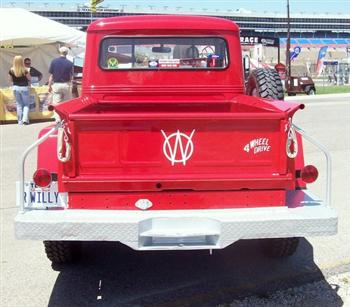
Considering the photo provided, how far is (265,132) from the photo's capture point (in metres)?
3.92

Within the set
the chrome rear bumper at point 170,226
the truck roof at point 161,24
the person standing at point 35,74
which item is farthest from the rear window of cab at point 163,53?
the person standing at point 35,74

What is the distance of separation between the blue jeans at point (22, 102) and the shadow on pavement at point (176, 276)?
9690 millimetres

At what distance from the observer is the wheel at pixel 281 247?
4.83 metres

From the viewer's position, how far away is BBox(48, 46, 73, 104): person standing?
43.6 ft

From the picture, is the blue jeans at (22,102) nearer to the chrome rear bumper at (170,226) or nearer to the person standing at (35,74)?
the person standing at (35,74)

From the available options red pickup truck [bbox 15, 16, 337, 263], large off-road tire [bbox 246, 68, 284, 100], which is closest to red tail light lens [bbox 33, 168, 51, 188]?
red pickup truck [bbox 15, 16, 337, 263]

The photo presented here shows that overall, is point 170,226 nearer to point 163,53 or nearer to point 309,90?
point 163,53

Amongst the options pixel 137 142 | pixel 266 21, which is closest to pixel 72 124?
pixel 137 142

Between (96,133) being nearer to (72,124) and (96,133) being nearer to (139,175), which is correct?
(72,124)

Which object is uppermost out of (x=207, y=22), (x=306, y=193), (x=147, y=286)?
(x=207, y=22)

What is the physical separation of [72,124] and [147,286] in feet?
4.70

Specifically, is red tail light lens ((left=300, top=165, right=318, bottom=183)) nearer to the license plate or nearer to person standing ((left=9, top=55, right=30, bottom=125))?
the license plate

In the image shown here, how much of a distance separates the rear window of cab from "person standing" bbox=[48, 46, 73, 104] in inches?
307

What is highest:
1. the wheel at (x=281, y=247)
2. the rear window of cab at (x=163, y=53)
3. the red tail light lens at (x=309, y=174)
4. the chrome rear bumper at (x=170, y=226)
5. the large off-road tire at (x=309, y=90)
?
the rear window of cab at (x=163, y=53)
